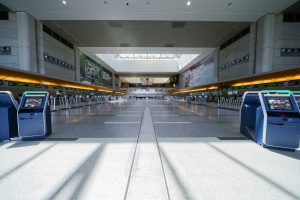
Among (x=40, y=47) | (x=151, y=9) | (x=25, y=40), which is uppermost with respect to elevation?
(x=151, y=9)

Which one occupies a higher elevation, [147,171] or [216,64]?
[216,64]

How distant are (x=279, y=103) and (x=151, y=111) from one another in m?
6.58

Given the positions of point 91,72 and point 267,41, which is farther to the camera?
point 91,72

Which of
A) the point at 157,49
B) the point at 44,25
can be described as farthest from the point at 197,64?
the point at 44,25

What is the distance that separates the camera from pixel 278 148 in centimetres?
253

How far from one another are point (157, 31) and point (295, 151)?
41.2 ft

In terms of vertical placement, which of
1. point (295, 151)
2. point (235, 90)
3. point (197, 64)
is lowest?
point (295, 151)

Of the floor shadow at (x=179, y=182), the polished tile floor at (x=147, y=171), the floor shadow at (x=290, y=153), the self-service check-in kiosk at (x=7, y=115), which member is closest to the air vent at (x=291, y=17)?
the floor shadow at (x=290, y=153)

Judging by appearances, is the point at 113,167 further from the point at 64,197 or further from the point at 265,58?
the point at 265,58

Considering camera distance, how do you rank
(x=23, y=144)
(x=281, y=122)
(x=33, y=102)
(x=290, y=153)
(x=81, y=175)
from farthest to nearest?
(x=33, y=102) < (x=23, y=144) < (x=281, y=122) < (x=290, y=153) < (x=81, y=175)

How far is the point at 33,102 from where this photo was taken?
10.7ft

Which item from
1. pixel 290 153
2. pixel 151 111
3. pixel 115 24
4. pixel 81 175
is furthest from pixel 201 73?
pixel 81 175

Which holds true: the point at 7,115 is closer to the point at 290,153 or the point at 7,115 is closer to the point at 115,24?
the point at 290,153

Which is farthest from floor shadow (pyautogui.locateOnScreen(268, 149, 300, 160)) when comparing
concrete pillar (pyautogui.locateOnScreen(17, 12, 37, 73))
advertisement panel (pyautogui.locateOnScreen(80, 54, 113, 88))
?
advertisement panel (pyautogui.locateOnScreen(80, 54, 113, 88))
